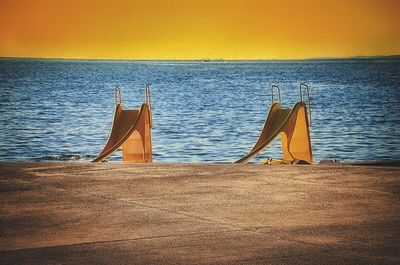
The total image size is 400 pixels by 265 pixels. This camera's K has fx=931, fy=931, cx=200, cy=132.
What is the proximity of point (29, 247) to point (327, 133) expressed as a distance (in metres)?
46.9

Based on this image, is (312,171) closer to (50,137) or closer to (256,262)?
(256,262)

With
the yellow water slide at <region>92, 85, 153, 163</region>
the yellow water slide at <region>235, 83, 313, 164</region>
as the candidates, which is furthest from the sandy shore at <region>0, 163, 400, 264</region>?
the yellow water slide at <region>235, 83, 313, 164</region>

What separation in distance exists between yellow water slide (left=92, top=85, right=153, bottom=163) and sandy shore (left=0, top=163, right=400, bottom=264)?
10.4m

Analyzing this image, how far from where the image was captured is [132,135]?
21.3m

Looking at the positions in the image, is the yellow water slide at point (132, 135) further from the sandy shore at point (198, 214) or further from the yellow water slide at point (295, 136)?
the sandy shore at point (198, 214)

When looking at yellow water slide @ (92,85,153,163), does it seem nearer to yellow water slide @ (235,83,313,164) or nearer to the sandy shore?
yellow water slide @ (235,83,313,164)

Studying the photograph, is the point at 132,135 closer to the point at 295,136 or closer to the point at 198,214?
the point at 295,136

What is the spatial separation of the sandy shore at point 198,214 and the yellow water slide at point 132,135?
10.4 meters

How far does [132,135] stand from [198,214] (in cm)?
1433

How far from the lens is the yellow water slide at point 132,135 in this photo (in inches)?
811

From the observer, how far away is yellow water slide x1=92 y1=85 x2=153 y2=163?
67.6 ft

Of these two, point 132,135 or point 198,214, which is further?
point 132,135

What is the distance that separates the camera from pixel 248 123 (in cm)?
6309

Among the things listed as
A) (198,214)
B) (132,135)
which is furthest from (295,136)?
(198,214)
